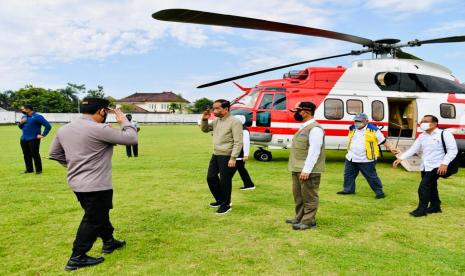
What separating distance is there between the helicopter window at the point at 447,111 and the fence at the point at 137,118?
165 feet

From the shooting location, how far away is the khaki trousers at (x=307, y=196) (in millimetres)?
4883

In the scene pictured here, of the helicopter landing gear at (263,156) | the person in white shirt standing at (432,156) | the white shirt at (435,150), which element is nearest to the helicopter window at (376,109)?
the helicopter landing gear at (263,156)

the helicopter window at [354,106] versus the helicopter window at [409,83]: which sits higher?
the helicopter window at [409,83]

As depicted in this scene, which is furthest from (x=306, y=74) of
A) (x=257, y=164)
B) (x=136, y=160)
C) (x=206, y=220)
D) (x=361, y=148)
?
(x=206, y=220)

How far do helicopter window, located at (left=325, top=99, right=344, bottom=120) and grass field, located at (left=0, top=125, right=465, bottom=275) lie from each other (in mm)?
3456

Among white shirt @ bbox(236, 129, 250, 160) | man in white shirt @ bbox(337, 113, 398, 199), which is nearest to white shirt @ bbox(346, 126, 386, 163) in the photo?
man in white shirt @ bbox(337, 113, 398, 199)

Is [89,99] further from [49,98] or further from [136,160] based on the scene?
[49,98]

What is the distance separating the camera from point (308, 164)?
15.5 ft

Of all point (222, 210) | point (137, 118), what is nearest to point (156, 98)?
point (137, 118)

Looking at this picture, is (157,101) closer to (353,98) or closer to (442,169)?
(353,98)

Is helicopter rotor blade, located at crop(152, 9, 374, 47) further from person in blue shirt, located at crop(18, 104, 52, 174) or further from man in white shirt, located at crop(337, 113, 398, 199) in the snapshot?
person in blue shirt, located at crop(18, 104, 52, 174)

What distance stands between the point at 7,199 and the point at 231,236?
188 inches

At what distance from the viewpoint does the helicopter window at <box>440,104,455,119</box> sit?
1164cm

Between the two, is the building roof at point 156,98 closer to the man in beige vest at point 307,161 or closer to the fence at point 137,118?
the fence at point 137,118
